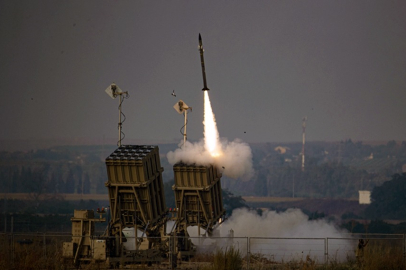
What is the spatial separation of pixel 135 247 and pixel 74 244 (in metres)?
3.34

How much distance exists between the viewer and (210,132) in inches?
2040

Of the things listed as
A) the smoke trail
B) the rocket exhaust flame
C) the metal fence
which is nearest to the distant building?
the smoke trail

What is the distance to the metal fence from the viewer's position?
39625 millimetres

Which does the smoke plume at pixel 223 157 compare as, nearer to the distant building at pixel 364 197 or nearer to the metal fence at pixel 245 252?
the metal fence at pixel 245 252

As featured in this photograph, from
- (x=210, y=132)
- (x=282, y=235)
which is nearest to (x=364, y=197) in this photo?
(x=282, y=235)

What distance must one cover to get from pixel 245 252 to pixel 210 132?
25.1 feet

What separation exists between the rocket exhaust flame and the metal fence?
454 cm

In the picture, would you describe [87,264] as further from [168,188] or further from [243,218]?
[168,188]

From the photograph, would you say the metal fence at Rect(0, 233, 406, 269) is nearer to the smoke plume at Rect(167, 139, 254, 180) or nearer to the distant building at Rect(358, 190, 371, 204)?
the smoke plume at Rect(167, 139, 254, 180)

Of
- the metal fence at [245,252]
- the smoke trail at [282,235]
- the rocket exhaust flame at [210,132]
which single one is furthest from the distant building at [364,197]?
the rocket exhaust flame at [210,132]

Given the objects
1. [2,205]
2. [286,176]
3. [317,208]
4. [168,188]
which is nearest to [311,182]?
[286,176]

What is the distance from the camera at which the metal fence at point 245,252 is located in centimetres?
3962

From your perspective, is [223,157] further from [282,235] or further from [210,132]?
[282,235]

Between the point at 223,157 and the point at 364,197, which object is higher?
the point at 223,157
